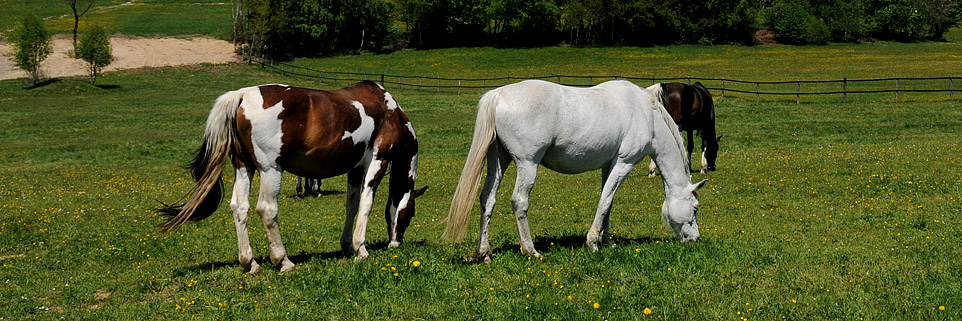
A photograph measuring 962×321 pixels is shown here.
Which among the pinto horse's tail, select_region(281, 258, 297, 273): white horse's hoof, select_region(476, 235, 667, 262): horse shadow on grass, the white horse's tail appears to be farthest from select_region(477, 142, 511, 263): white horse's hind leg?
the pinto horse's tail

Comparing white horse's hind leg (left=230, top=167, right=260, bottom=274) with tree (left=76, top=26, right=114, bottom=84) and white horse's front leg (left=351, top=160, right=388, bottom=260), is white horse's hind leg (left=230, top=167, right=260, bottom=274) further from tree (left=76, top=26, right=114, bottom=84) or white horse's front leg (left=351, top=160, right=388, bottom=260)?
tree (left=76, top=26, right=114, bottom=84)

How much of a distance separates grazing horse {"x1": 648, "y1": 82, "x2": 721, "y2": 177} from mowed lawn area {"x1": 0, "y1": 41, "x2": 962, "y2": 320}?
76cm

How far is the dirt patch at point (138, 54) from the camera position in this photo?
57.7 meters

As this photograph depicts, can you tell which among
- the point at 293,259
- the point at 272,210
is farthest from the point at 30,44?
the point at 272,210

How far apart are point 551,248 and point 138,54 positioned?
2584 inches

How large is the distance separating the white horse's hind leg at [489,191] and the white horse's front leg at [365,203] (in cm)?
134

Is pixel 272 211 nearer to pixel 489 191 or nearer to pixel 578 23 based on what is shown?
pixel 489 191

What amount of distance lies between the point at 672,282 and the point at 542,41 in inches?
2984

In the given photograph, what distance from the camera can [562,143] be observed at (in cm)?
823

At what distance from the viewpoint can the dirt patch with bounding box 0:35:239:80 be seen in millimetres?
57719

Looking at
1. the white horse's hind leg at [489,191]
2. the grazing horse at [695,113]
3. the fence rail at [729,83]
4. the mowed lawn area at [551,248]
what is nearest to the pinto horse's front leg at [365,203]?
the mowed lawn area at [551,248]

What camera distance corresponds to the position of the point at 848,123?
27.5 metres

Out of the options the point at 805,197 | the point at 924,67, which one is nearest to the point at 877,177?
the point at 805,197

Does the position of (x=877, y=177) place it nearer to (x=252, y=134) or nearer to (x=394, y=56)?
(x=252, y=134)
